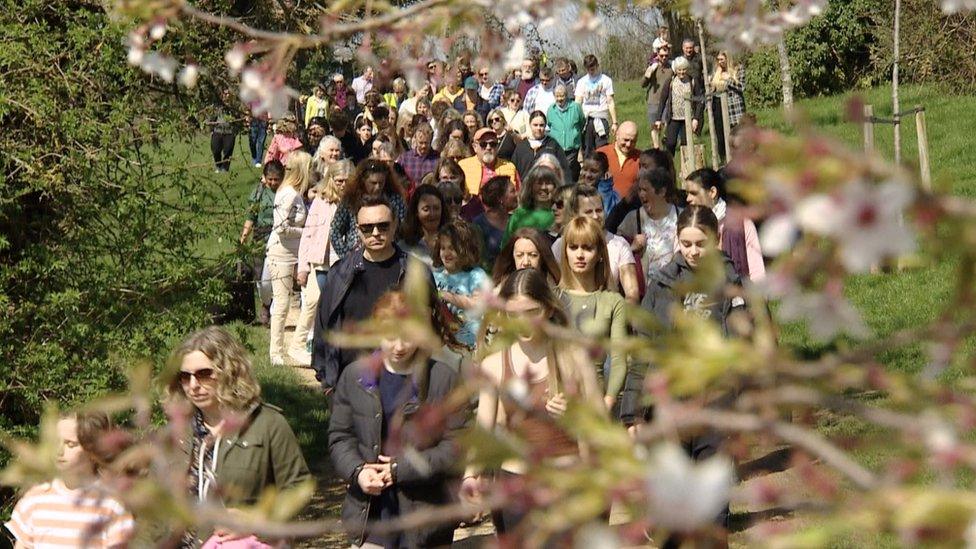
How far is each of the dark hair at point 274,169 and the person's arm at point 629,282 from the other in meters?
4.92

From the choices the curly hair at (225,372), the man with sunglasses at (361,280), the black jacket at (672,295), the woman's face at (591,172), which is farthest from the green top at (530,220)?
the curly hair at (225,372)

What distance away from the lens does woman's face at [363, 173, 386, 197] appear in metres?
10.2

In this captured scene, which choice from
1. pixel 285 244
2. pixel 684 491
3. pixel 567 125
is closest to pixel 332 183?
pixel 285 244

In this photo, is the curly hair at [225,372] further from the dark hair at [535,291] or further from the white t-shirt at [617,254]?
the white t-shirt at [617,254]

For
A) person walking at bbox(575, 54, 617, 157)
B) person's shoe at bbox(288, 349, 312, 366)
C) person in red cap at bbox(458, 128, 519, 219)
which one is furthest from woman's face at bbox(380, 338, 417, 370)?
person walking at bbox(575, 54, 617, 157)

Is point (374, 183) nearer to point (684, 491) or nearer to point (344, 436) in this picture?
point (344, 436)

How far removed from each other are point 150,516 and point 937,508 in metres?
0.96

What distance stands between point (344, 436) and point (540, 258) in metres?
2.12

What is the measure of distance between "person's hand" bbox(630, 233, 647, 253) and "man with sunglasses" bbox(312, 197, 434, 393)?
6.96ft

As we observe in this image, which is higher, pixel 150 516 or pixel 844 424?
pixel 150 516

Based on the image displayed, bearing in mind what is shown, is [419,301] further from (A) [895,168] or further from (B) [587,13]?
(B) [587,13]

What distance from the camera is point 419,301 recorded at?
2.07 meters

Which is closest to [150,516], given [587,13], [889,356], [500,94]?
[587,13]

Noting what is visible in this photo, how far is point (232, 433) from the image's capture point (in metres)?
5.40
